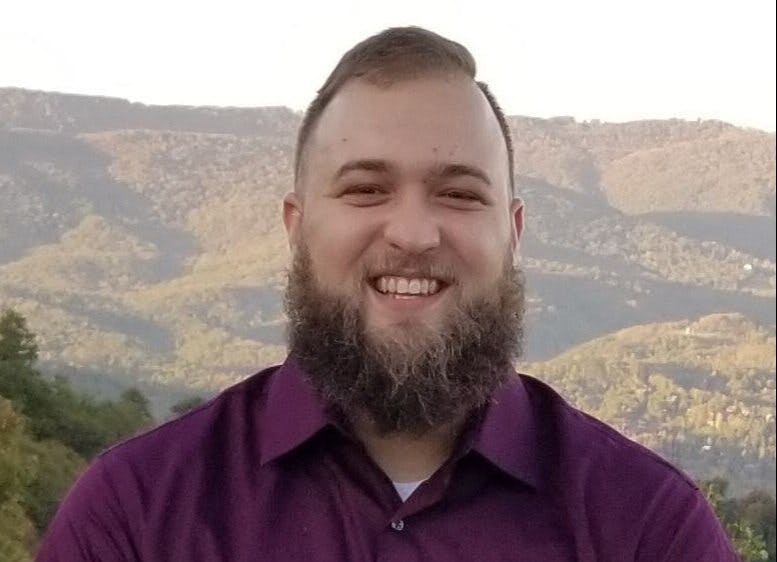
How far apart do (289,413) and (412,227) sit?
428 mm

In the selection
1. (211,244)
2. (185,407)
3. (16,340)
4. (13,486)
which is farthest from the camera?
(211,244)

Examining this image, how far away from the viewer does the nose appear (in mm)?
1989

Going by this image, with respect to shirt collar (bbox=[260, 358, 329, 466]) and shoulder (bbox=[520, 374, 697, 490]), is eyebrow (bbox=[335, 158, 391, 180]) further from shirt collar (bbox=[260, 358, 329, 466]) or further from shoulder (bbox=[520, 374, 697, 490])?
shoulder (bbox=[520, 374, 697, 490])

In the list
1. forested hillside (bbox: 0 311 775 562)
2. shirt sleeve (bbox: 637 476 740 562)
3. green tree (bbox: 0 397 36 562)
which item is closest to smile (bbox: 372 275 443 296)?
shirt sleeve (bbox: 637 476 740 562)

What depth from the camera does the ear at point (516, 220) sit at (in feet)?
7.44

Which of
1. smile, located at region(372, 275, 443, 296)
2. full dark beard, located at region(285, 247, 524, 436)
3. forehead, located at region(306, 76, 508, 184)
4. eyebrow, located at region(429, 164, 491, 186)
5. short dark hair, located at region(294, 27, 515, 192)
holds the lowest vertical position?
full dark beard, located at region(285, 247, 524, 436)

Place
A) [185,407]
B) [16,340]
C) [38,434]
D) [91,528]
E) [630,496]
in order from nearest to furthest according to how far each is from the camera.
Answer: [91,528] → [630,496] → [185,407] → [16,340] → [38,434]

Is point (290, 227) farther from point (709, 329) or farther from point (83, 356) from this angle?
point (709, 329)

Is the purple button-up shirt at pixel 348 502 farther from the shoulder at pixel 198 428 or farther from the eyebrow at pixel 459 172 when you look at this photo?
the eyebrow at pixel 459 172

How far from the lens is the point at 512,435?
2111 mm

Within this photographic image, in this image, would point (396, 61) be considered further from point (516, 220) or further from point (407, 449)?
point (407, 449)

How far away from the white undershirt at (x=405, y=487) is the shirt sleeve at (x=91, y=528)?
495 mm

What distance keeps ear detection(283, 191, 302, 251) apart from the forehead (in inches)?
4.7

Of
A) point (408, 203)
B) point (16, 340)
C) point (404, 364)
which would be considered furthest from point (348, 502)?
point (16, 340)
